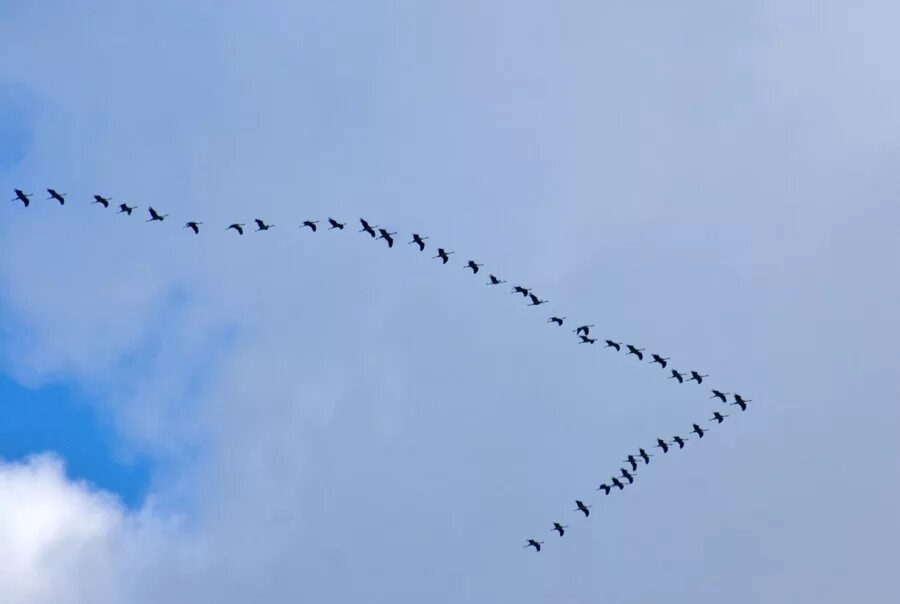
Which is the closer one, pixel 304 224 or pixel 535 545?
pixel 304 224

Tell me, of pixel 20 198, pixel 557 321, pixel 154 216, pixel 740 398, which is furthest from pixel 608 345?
pixel 20 198

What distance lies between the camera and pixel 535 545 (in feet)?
605

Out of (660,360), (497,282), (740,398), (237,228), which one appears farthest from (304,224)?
(740,398)

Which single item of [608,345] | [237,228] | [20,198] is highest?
[608,345]

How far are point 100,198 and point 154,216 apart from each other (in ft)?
19.0

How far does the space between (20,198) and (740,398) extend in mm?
77263

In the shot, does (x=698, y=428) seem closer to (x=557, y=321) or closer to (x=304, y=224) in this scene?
(x=557, y=321)

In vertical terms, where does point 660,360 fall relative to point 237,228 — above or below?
above

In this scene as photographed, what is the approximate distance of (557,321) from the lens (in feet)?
565

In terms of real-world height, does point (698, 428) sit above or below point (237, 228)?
above

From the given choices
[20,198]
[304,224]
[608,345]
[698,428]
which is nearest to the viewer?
[20,198]

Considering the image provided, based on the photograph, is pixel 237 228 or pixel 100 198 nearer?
pixel 100 198

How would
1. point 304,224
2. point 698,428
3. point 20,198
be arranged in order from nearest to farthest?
point 20,198, point 304,224, point 698,428

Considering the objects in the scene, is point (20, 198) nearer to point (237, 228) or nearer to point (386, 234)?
point (237, 228)
